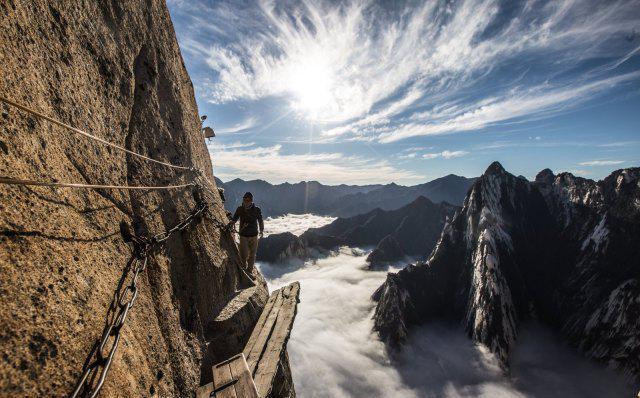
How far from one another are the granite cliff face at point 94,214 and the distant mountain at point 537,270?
70855mm

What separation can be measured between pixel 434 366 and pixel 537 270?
38.5 m

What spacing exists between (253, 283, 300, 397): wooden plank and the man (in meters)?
2.65

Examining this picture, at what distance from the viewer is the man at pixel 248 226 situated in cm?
1256

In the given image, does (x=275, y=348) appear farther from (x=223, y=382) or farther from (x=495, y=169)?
(x=495, y=169)

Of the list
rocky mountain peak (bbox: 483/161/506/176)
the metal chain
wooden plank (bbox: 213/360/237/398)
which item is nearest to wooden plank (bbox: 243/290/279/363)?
wooden plank (bbox: 213/360/237/398)

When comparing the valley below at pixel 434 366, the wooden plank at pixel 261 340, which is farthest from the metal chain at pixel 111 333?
the valley below at pixel 434 366

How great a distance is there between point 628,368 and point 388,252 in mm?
120019

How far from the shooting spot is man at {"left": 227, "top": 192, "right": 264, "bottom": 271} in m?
12.6

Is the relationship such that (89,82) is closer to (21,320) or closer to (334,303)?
(21,320)

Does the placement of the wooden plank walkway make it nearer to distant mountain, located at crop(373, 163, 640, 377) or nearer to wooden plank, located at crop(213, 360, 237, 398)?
wooden plank, located at crop(213, 360, 237, 398)

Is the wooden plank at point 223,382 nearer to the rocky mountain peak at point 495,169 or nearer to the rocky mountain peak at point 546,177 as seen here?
the rocky mountain peak at point 495,169

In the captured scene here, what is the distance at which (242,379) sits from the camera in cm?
601

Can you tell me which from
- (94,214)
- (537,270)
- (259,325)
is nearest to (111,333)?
(94,214)

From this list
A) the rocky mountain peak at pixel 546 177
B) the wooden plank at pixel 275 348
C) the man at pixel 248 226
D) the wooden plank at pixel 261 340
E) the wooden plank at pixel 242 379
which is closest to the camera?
the wooden plank at pixel 242 379
